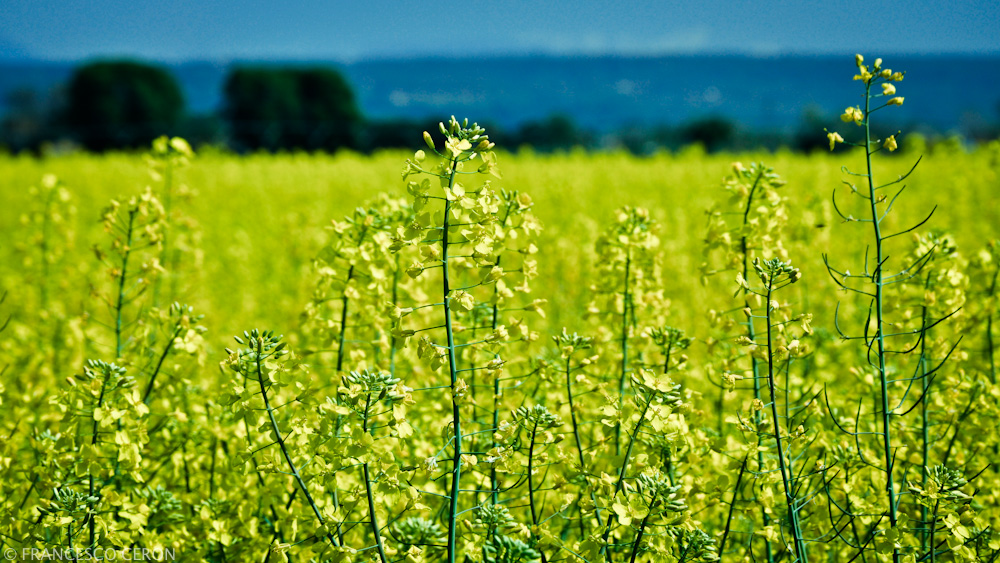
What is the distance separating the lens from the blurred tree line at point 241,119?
28.3 m

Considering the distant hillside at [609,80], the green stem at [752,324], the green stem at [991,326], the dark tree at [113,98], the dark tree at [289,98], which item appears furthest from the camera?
the distant hillside at [609,80]

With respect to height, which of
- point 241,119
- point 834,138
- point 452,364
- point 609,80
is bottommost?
point 452,364

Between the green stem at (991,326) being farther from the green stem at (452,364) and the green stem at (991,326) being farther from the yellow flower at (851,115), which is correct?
the green stem at (452,364)

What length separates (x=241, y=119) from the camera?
137ft

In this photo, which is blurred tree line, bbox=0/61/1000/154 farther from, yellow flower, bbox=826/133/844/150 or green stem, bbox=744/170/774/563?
yellow flower, bbox=826/133/844/150

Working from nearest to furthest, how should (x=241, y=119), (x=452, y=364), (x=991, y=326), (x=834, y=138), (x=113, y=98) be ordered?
(x=452, y=364), (x=834, y=138), (x=991, y=326), (x=241, y=119), (x=113, y=98)

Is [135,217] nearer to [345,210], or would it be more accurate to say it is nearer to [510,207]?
[510,207]

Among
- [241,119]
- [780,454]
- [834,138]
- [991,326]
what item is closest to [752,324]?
[780,454]

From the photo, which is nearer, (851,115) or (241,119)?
(851,115)

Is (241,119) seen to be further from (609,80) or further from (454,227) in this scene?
(609,80)

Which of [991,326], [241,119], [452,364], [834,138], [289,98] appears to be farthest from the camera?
[289,98]

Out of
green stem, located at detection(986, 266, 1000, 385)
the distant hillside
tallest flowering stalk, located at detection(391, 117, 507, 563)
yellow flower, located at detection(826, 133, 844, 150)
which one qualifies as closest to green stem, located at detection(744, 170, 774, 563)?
yellow flower, located at detection(826, 133, 844, 150)

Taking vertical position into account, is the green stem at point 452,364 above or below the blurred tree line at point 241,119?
below

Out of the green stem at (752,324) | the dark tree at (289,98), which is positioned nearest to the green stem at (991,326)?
the green stem at (752,324)
